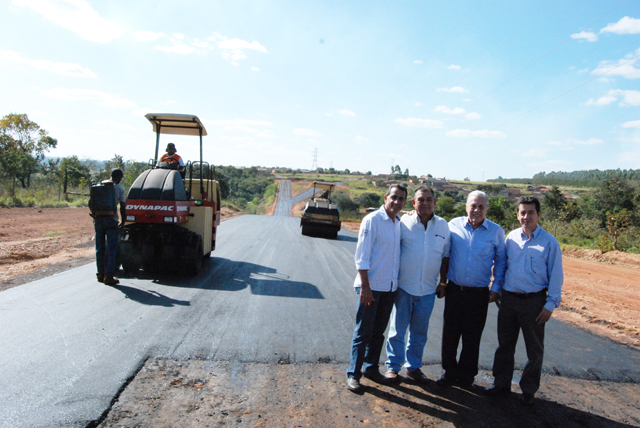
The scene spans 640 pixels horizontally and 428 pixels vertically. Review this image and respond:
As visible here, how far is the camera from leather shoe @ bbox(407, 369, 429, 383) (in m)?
4.15

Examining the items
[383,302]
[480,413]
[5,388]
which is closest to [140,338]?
[5,388]

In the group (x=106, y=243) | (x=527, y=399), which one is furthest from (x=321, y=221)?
(x=527, y=399)

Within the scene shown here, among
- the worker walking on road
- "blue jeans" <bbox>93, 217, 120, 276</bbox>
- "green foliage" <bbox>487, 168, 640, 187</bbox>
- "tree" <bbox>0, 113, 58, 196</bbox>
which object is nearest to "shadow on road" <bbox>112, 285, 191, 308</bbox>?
the worker walking on road

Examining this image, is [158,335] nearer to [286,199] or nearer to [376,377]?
[376,377]

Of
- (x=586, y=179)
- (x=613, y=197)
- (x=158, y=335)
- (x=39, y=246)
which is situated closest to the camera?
(x=158, y=335)

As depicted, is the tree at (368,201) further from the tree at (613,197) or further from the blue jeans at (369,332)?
the blue jeans at (369,332)

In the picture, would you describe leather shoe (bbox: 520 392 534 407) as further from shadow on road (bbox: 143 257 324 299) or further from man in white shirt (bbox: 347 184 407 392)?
shadow on road (bbox: 143 257 324 299)

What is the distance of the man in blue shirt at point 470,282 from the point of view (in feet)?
13.3

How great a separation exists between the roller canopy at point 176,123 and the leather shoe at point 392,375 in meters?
6.77

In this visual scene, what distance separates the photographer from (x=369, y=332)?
4.00 meters

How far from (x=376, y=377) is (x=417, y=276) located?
1.06m

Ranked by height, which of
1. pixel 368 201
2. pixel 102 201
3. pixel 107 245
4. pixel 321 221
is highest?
pixel 102 201

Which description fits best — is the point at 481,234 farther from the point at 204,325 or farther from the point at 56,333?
the point at 56,333

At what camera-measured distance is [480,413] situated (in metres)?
3.61
